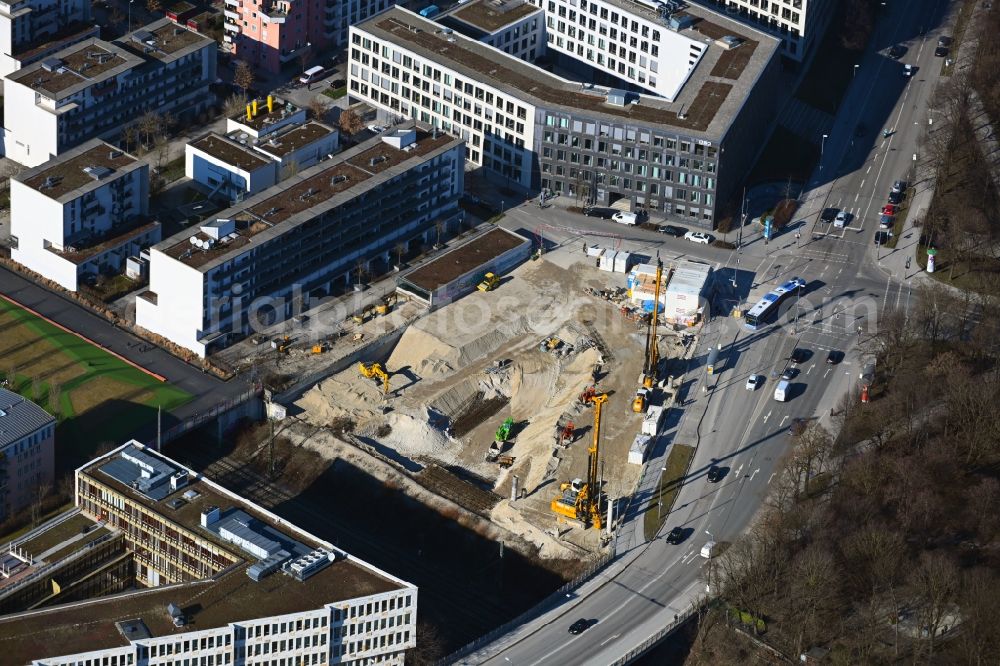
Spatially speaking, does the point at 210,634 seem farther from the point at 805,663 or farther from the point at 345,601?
the point at 805,663

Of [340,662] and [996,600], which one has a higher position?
[996,600]

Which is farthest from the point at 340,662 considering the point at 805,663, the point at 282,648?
the point at 805,663

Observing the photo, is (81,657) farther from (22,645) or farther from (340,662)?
(340,662)

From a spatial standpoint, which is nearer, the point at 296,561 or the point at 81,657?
the point at 81,657

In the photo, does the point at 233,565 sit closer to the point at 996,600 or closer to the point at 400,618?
the point at 400,618

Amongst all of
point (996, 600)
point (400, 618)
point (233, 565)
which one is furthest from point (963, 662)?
point (233, 565)

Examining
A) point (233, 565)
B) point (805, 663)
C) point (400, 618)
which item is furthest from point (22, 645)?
point (805, 663)
